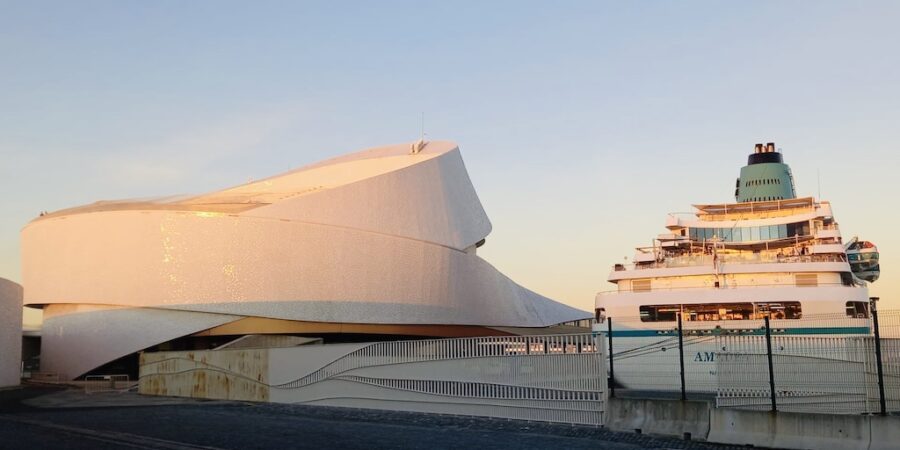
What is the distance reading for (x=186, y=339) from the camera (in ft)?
132

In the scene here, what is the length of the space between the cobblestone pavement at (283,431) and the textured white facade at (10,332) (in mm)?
14207

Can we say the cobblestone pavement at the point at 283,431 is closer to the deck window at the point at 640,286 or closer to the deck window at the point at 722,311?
the deck window at the point at 722,311

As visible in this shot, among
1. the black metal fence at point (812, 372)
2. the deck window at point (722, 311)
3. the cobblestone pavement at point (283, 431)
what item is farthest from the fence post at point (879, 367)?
the deck window at point (722, 311)

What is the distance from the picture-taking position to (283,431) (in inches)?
627

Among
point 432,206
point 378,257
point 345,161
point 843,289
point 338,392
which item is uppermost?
point 345,161

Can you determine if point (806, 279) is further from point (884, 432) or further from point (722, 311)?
point (884, 432)

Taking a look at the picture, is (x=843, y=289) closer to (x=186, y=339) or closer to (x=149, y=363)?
(x=149, y=363)

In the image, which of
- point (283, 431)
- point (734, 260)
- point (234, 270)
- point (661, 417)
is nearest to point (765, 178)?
point (734, 260)

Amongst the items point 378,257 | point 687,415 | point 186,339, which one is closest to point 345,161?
point 378,257

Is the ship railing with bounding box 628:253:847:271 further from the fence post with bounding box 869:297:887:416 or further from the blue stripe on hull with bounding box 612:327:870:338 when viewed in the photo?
the fence post with bounding box 869:297:887:416

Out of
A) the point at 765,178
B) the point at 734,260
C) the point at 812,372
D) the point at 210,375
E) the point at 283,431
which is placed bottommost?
the point at 283,431

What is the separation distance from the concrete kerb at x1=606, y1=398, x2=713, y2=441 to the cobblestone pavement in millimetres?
350

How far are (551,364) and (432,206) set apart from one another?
100ft

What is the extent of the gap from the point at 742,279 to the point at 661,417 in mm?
15840
